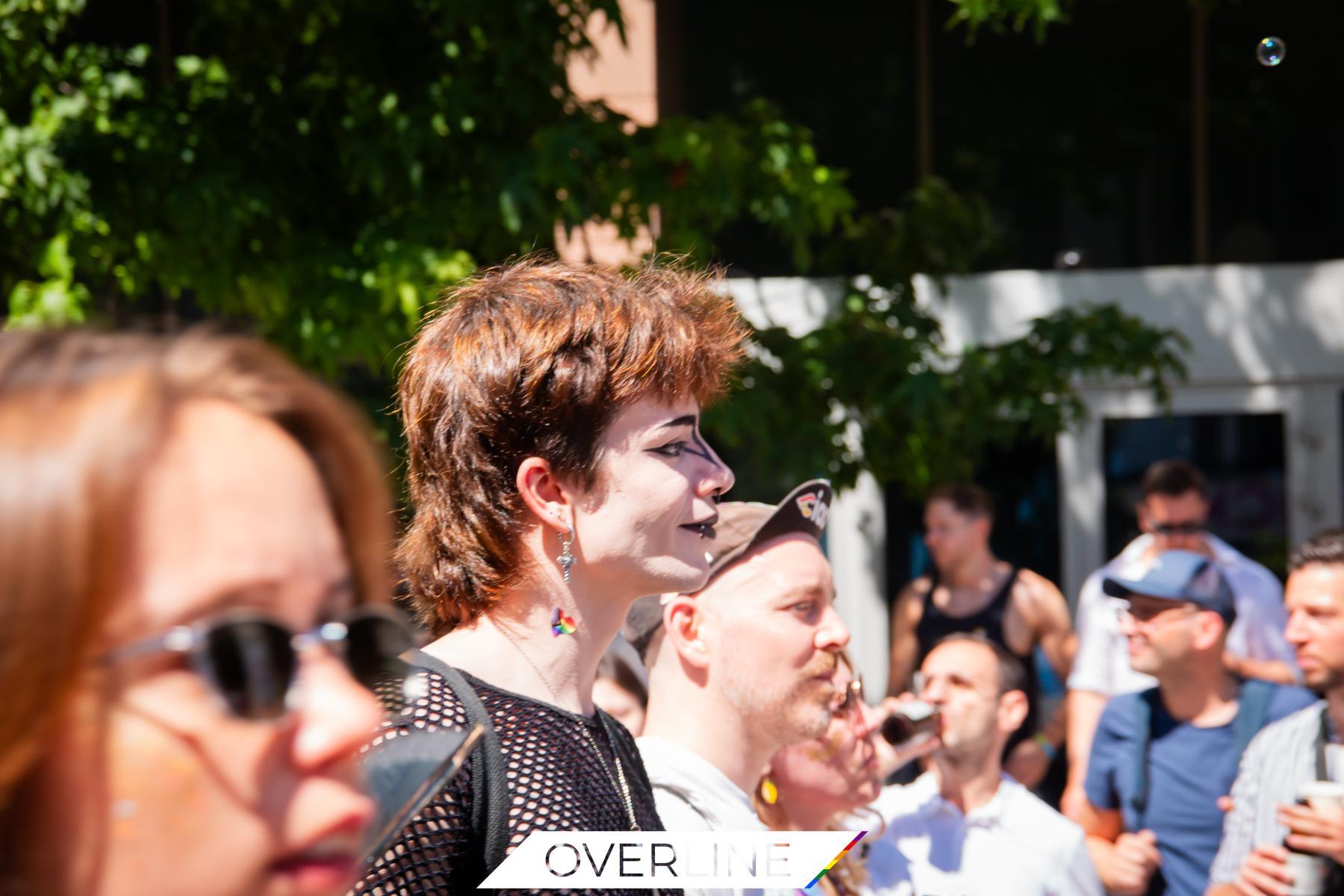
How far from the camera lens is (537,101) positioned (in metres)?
4.60

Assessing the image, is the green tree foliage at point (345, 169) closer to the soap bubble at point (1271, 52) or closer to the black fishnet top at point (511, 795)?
the soap bubble at point (1271, 52)

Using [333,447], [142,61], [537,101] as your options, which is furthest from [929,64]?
[333,447]

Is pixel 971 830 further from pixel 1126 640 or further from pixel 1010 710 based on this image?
pixel 1126 640

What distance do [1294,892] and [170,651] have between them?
120 inches

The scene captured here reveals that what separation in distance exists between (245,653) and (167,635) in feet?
0.13

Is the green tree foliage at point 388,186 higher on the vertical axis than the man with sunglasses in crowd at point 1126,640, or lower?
higher

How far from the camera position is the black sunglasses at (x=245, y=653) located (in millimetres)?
688

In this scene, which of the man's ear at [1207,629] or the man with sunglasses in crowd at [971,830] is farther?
the man's ear at [1207,629]

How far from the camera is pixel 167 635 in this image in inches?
27.0

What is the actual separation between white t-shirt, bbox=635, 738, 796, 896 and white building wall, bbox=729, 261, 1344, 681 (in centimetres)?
540

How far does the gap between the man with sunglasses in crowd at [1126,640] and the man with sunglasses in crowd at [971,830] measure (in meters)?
1.56

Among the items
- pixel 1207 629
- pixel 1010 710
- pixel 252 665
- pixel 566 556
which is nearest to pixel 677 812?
pixel 566 556

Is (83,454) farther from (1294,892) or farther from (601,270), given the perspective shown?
(1294,892)

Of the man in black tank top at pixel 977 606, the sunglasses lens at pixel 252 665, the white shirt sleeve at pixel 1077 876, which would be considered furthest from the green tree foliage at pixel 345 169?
the sunglasses lens at pixel 252 665
